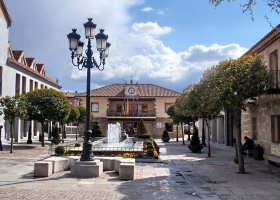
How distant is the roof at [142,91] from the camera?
5956cm

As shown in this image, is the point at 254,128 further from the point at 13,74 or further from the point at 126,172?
the point at 13,74

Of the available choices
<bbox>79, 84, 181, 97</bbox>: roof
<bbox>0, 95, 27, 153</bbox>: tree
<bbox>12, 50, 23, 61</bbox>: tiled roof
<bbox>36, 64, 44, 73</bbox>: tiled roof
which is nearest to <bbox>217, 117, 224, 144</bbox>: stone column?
<bbox>0, 95, 27, 153</bbox>: tree

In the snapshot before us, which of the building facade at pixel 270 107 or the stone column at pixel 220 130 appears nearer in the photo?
the building facade at pixel 270 107

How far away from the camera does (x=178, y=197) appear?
10.5 metres

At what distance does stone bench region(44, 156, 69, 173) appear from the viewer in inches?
571

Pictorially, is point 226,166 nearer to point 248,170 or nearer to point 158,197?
point 248,170

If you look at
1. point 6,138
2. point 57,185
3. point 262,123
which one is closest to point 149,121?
point 6,138

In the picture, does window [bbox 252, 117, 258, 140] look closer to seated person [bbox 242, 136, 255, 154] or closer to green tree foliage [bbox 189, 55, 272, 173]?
seated person [bbox 242, 136, 255, 154]

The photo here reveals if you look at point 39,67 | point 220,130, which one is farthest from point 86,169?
point 39,67

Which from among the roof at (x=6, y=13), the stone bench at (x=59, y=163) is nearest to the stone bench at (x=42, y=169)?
the stone bench at (x=59, y=163)

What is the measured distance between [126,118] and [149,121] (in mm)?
3383

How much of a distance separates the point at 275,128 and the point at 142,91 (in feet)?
138

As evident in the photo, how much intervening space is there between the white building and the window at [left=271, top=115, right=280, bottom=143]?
67.3ft

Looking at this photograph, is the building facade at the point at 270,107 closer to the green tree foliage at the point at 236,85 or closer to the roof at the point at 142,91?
the green tree foliage at the point at 236,85
